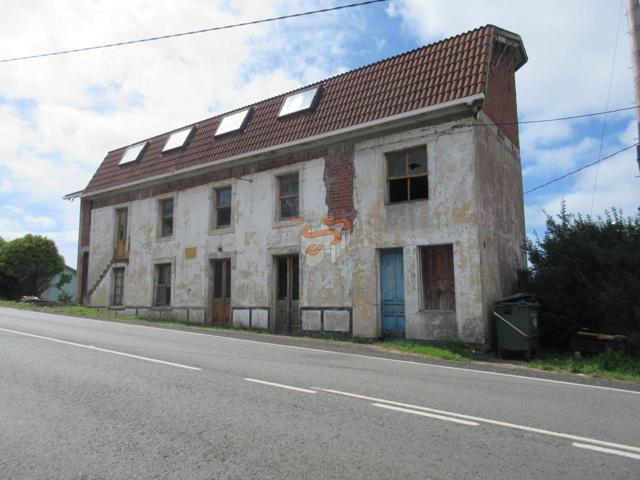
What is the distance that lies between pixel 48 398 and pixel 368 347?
7.73 metres

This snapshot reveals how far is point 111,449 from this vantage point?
3.86m

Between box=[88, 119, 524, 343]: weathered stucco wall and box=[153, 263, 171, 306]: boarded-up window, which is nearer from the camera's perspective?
box=[88, 119, 524, 343]: weathered stucco wall

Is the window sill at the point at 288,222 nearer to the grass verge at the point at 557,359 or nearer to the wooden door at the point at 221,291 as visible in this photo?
the wooden door at the point at 221,291

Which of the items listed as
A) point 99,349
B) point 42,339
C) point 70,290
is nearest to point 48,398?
point 99,349

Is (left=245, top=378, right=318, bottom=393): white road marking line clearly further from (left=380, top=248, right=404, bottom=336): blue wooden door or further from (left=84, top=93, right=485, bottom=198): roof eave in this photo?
(left=84, top=93, right=485, bottom=198): roof eave

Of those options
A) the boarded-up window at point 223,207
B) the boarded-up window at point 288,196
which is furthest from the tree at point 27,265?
the boarded-up window at point 288,196

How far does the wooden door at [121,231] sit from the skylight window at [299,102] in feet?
30.9

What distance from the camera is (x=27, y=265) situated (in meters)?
30.8

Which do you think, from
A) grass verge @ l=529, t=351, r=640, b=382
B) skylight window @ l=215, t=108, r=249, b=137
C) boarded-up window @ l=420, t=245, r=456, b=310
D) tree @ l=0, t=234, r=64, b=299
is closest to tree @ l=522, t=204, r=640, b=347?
grass verge @ l=529, t=351, r=640, b=382

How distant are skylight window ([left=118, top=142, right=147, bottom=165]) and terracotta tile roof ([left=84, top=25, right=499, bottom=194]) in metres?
2.39

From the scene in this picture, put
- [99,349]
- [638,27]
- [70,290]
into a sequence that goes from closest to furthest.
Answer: [99,349] → [638,27] → [70,290]

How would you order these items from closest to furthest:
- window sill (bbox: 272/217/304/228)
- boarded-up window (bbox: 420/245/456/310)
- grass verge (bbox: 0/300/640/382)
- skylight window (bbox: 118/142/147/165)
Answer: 1. grass verge (bbox: 0/300/640/382)
2. boarded-up window (bbox: 420/245/456/310)
3. window sill (bbox: 272/217/304/228)
4. skylight window (bbox: 118/142/147/165)

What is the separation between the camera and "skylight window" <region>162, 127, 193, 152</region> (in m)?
19.2

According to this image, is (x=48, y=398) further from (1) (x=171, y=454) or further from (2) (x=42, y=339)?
(2) (x=42, y=339)
